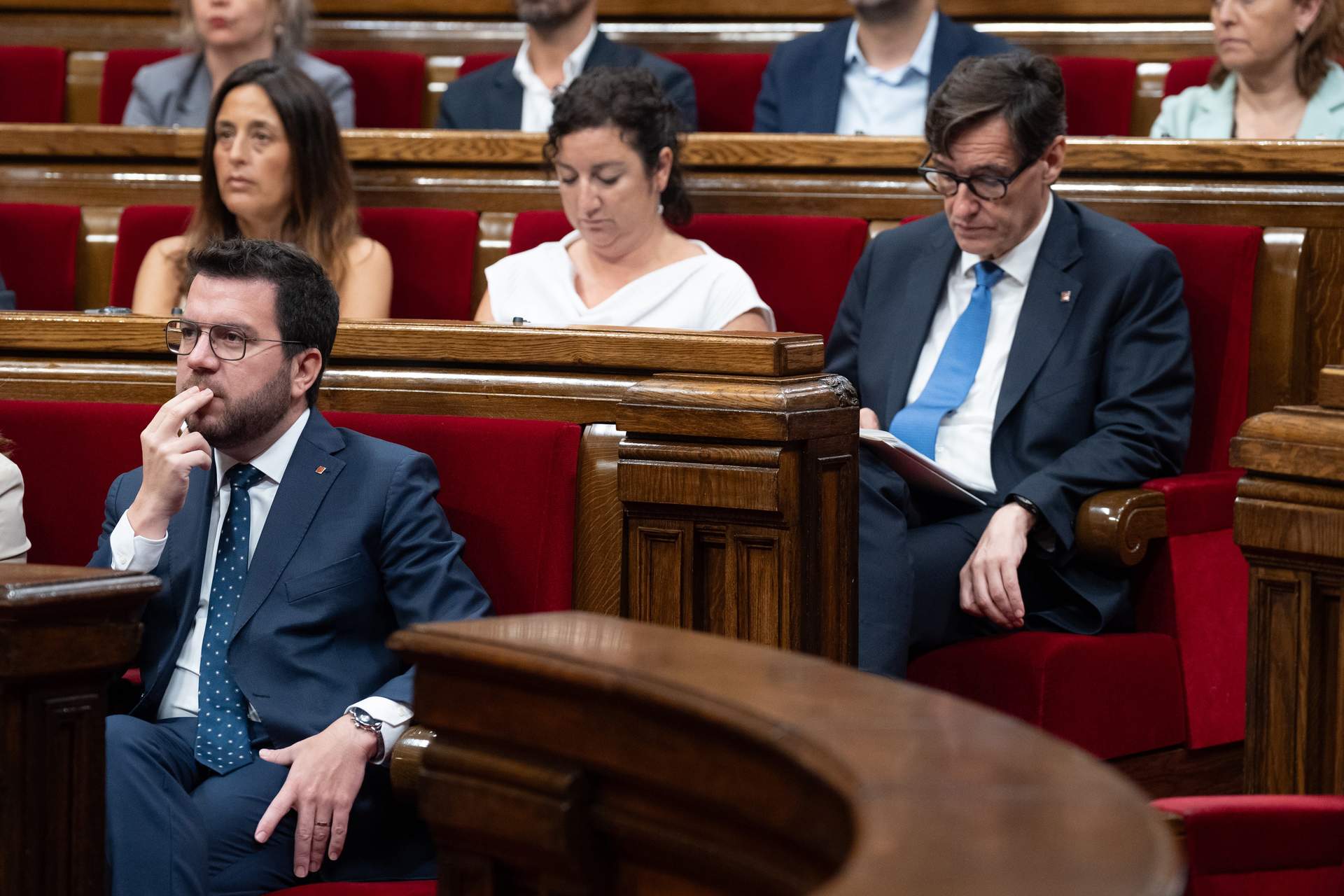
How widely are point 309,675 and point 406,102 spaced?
5.18ft

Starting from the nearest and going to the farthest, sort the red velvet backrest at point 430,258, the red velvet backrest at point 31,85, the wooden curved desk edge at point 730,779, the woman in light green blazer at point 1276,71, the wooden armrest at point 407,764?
1. the wooden curved desk edge at point 730,779
2. the wooden armrest at point 407,764
3. the red velvet backrest at point 430,258
4. the woman in light green blazer at point 1276,71
5. the red velvet backrest at point 31,85

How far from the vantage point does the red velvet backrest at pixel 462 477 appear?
3.95 feet

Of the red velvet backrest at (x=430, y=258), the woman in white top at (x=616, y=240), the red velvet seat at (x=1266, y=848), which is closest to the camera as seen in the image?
the red velvet seat at (x=1266, y=848)

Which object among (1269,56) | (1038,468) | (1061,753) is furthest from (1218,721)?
(1061,753)

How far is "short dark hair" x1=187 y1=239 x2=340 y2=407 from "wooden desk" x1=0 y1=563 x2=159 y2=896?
0.34 meters

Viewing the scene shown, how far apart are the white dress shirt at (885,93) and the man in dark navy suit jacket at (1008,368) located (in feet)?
2.03

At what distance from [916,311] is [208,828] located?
0.86m

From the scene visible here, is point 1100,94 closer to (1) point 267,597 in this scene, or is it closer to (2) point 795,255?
(2) point 795,255

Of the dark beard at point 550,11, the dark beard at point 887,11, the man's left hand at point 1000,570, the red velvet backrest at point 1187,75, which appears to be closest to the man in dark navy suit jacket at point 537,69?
the dark beard at point 550,11

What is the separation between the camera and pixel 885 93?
89.0 inches

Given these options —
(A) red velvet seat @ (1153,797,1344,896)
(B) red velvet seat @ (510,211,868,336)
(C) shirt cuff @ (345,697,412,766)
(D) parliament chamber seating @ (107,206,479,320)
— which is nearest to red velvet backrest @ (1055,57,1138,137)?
(B) red velvet seat @ (510,211,868,336)

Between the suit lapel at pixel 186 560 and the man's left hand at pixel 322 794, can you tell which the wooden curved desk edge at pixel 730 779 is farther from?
the suit lapel at pixel 186 560

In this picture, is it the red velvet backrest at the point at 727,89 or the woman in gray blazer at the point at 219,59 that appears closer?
the woman in gray blazer at the point at 219,59

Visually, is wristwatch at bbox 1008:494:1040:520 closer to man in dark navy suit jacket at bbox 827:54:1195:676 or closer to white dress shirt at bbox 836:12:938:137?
man in dark navy suit jacket at bbox 827:54:1195:676
